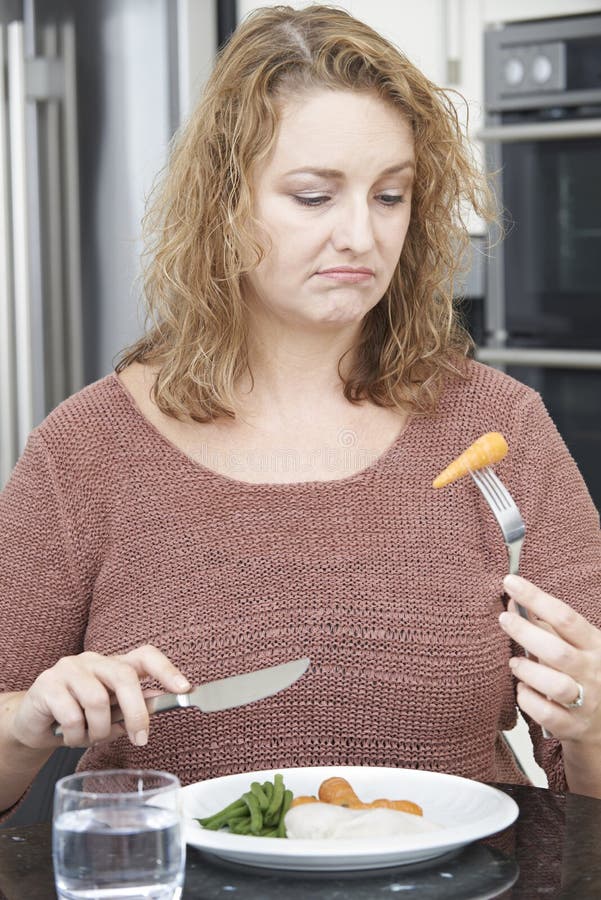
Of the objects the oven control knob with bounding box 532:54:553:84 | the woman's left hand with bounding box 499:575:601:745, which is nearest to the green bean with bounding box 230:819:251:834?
the woman's left hand with bounding box 499:575:601:745

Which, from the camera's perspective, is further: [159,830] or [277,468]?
[277,468]

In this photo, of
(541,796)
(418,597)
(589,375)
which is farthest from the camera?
(589,375)

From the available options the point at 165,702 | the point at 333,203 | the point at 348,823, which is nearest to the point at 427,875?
the point at 348,823

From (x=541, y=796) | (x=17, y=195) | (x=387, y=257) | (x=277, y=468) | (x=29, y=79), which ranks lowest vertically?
(x=541, y=796)

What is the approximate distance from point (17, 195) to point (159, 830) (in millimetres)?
1978

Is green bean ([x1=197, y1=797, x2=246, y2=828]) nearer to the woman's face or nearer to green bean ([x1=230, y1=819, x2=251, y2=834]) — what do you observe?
green bean ([x1=230, y1=819, x2=251, y2=834])

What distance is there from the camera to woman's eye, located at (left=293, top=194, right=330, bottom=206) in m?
1.28

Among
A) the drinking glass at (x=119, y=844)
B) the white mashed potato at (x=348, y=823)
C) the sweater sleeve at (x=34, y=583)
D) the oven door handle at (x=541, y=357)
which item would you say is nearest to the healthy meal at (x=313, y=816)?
the white mashed potato at (x=348, y=823)

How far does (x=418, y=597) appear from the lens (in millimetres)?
1297

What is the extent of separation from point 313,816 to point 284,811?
0.04 meters

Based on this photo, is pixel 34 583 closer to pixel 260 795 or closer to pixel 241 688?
pixel 241 688

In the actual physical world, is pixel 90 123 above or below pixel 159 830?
above

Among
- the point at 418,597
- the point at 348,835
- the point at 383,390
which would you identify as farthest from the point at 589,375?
the point at 348,835

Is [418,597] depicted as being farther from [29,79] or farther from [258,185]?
[29,79]
